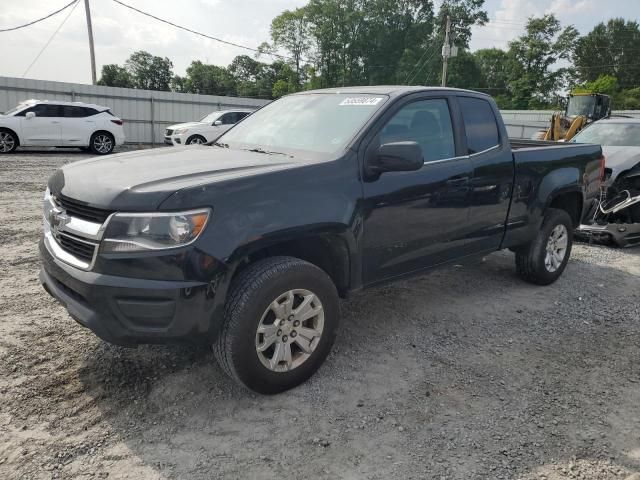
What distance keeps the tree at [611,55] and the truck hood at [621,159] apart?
69938mm

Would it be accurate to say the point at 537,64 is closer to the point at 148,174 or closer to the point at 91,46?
the point at 91,46

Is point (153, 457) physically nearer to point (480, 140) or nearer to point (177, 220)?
point (177, 220)

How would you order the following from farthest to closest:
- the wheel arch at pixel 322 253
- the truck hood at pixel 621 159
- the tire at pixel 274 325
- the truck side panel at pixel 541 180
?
the truck hood at pixel 621 159 → the truck side panel at pixel 541 180 → the wheel arch at pixel 322 253 → the tire at pixel 274 325

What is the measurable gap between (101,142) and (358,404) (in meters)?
15.3

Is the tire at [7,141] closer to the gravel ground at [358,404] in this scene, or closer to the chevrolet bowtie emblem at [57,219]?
the gravel ground at [358,404]

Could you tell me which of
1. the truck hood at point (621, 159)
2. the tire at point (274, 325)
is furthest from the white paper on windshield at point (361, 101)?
the truck hood at point (621, 159)

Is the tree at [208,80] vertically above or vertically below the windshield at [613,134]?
above

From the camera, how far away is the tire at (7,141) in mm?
14070

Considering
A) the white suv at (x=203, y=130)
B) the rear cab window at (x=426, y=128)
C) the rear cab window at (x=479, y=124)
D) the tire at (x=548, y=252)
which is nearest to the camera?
the rear cab window at (x=426, y=128)

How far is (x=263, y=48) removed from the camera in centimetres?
6662

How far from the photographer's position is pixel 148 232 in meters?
2.52

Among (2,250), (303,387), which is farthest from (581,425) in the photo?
(2,250)

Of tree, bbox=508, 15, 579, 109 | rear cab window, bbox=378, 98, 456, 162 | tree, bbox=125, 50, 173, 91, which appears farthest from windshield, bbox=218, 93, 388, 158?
tree, bbox=125, 50, 173, 91

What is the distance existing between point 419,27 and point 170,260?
60901 mm
